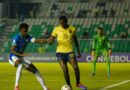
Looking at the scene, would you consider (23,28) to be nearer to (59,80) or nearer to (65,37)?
(65,37)

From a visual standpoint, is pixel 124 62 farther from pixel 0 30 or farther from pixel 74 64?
pixel 74 64

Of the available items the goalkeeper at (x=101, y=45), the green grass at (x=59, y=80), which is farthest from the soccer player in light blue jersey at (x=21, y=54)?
the goalkeeper at (x=101, y=45)

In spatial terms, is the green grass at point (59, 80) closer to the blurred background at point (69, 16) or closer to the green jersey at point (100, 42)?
the green jersey at point (100, 42)

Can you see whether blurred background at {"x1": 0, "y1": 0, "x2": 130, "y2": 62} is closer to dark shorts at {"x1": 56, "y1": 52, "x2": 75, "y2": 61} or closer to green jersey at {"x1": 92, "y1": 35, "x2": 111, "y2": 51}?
green jersey at {"x1": 92, "y1": 35, "x2": 111, "y2": 51}

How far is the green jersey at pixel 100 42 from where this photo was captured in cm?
2008

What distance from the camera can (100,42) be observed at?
20.2 m

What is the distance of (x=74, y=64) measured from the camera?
13.3 m

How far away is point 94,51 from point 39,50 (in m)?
14.7

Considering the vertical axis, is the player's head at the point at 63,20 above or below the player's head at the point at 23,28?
above

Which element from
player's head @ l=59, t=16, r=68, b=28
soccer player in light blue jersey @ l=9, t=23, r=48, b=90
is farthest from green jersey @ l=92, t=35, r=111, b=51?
soccer player in light blue jersey @ l=9, t=23, r=48, b=90

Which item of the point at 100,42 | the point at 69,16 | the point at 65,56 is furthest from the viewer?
the point at 69,16

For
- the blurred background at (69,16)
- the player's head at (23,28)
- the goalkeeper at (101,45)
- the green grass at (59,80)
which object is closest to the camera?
the player's head at (23,28)

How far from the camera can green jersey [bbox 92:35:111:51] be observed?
65.9 feet

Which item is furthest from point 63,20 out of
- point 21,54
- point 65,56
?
point 21,54
